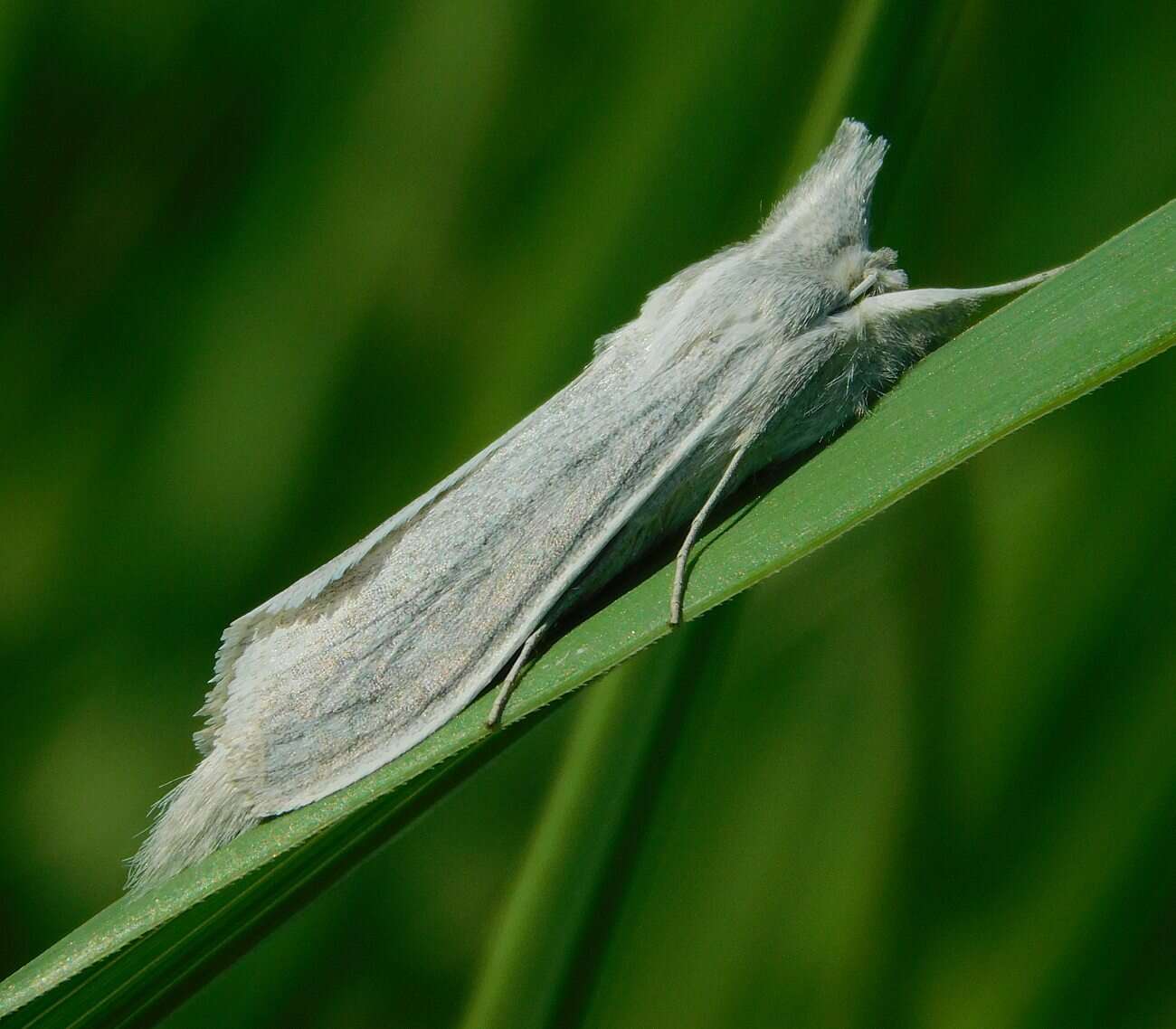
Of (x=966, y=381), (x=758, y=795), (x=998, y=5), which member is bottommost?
(x=758, y=795)

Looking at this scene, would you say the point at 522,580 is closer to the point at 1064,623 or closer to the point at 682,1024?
the point at 682,1024

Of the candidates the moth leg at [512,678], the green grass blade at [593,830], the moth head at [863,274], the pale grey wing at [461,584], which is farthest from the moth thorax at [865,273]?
the moth leg at [512,678]

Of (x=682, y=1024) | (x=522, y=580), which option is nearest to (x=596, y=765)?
(x=522, y=580)

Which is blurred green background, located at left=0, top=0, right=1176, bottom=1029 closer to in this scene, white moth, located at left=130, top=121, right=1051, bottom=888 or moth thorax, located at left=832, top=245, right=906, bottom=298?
moth thorax, located at left=832, top=245, right=906, bottom=298

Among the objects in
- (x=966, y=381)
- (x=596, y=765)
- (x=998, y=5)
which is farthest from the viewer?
(x=998, y=5)

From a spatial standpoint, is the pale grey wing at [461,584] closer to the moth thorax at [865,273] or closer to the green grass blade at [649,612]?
the green grass blade at [649,612]

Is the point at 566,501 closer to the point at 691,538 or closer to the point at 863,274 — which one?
the point at 691,538

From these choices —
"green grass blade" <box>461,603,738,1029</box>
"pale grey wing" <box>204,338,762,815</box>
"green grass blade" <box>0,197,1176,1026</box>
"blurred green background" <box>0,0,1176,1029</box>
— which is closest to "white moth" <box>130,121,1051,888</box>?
"pale grey wing" <box>204,338,762,815</box>
